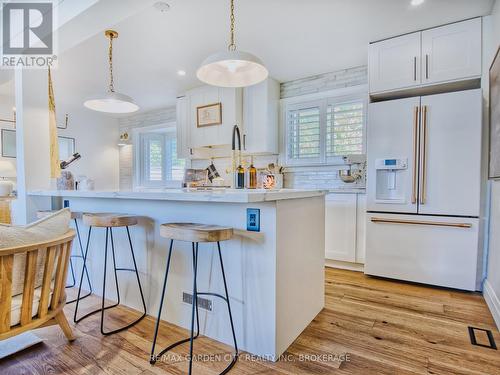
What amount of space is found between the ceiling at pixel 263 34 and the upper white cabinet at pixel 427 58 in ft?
0.31

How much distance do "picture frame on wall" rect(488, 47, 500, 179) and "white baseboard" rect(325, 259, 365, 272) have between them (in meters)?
1.58

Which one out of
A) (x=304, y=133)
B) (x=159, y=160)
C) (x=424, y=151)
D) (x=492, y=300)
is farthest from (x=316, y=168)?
(x=159, y=160)

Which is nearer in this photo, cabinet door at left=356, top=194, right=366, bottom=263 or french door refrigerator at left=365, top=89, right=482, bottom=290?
french door refrigerator at left=365, top=89, right=482, bottom=290

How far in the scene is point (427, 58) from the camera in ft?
9.03

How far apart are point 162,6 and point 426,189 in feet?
9.77

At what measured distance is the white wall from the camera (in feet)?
6.97

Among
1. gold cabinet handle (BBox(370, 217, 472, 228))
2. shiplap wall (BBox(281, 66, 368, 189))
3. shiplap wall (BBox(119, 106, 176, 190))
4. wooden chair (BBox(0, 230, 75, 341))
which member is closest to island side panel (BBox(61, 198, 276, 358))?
wooden chair (BBox(0, 230, 75, 341))

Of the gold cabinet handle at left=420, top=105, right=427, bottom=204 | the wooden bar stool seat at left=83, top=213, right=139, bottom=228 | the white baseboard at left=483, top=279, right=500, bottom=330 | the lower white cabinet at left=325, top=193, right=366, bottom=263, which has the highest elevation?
the gold cabinet handle at left=420, top=105, right=427, bottom=204

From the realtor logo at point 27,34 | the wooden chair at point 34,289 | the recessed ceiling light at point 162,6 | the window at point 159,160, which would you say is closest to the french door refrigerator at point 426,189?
the recessed ceiling light at point 162,6

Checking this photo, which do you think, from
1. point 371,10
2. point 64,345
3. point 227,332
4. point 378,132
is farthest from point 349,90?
point 64,345

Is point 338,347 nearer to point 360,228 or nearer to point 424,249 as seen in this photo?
point 424,249

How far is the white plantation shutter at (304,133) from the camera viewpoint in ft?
12.7

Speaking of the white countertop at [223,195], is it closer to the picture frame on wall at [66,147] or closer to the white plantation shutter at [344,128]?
the white plantation shutter at [344,128]

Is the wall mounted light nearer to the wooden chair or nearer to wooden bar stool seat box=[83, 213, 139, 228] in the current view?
wooden bar stool seat box=[83, 213, 139, 228]
